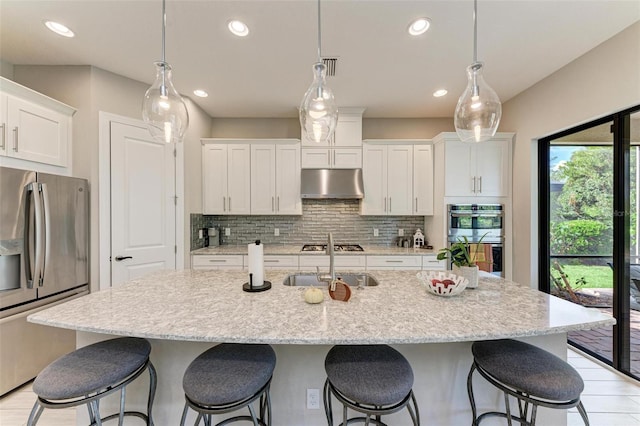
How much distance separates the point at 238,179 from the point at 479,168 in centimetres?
324

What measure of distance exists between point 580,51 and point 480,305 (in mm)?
2589

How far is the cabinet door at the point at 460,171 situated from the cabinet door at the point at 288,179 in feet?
6.54

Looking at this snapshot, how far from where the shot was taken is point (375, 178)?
371 cm

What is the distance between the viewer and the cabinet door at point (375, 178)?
370 centimetres

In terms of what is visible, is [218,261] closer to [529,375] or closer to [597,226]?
[529,375]

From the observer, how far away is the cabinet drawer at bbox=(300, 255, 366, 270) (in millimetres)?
3410

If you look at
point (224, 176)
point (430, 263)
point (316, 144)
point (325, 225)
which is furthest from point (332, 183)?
point (430, 263)

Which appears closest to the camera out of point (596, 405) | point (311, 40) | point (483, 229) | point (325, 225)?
point (596, 405)

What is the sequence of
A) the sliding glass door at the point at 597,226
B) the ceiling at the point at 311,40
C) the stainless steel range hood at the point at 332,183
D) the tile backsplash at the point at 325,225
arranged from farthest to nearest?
the tile backsplash at the point at 325,225 < the stainless steel range hood at the point at 332,183 < the sliding glass door at the point at 597,226 < the ceiling at the point at 311,40

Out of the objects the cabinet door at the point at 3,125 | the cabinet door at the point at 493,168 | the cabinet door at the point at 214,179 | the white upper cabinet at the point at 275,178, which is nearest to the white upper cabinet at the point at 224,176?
the cabinet door at the point at 214,179

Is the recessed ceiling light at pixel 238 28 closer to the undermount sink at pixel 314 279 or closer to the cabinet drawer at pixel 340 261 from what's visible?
the undermount sink at pixel 314 279

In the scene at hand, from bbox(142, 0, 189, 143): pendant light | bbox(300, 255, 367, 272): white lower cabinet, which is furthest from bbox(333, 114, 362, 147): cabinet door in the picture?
bbox(142, 0, 189, 143): pendant light

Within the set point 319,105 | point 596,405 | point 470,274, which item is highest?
point 319,105

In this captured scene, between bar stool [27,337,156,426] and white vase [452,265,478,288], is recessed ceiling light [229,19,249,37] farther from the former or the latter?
white vase [452,265,478,288]
